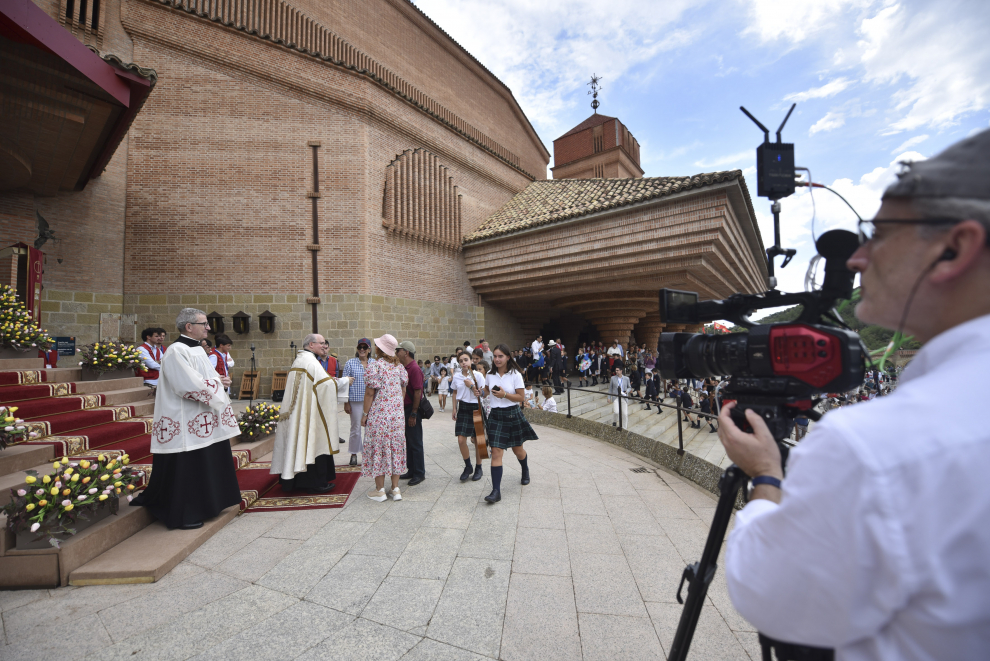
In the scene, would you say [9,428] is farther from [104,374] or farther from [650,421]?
[650,421]

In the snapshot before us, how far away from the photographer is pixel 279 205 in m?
12.1

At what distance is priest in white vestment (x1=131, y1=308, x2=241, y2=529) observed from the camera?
372cm

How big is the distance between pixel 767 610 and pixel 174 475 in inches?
172

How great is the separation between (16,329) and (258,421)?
10.4 ft

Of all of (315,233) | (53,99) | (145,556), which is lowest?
(145,556)

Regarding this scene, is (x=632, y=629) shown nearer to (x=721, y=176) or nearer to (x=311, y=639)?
(x=311, y=639)

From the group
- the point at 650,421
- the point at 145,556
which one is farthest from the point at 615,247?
the point at 145,556

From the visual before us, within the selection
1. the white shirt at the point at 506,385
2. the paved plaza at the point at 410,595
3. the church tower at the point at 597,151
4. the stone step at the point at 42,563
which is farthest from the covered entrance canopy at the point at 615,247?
the stone step at the point at 42,563

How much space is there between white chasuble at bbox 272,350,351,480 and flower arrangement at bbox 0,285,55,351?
13.4 feet

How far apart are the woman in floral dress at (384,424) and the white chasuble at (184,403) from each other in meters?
1.34

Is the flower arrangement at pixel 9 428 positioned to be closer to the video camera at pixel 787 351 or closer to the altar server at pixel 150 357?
the altar server at pixel 150 357

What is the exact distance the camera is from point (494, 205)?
1783 centimetres

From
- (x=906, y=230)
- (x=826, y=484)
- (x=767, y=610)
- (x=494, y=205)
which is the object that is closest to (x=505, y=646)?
(x=767, y=610)

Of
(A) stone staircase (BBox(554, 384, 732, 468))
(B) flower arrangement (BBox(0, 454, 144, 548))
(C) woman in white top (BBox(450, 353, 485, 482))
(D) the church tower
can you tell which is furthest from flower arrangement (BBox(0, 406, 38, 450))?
(D) the church tower
